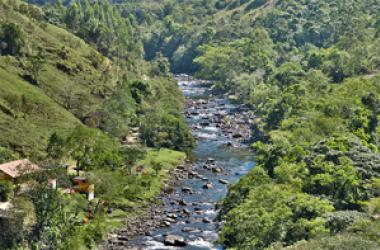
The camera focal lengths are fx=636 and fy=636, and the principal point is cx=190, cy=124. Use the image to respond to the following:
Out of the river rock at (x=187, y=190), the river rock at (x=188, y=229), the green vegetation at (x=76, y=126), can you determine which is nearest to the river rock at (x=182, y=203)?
the green vegetation at (x=76, y=126)

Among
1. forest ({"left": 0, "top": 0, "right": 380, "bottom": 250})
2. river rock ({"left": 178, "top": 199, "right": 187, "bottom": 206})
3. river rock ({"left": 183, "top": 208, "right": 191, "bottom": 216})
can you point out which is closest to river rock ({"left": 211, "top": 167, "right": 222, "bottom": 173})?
forest ({"left": 0, "top": 0, "right": 380, "bottom": 250})

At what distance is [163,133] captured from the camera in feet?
405

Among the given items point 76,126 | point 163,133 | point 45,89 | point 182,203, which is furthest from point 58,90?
point 182,203

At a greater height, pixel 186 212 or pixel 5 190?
pixel 5 190

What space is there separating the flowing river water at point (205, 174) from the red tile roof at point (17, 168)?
565 inches

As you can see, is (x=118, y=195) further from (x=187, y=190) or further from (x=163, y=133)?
(x=163, y=133)

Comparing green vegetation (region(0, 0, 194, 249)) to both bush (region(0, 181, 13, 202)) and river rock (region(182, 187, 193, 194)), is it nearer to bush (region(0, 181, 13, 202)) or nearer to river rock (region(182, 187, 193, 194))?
bush (region(0, 181, 13, 202))

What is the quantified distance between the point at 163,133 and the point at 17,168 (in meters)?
46.6

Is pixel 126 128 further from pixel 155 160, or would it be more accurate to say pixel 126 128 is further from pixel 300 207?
pixel 300 207

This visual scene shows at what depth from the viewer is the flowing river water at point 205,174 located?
3125 inches

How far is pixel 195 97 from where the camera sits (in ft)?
610

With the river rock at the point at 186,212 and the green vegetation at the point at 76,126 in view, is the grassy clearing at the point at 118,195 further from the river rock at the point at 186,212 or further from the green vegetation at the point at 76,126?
the river rock at the point at 186,212

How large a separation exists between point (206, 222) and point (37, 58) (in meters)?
65.9

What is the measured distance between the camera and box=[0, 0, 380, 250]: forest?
68312 mm
